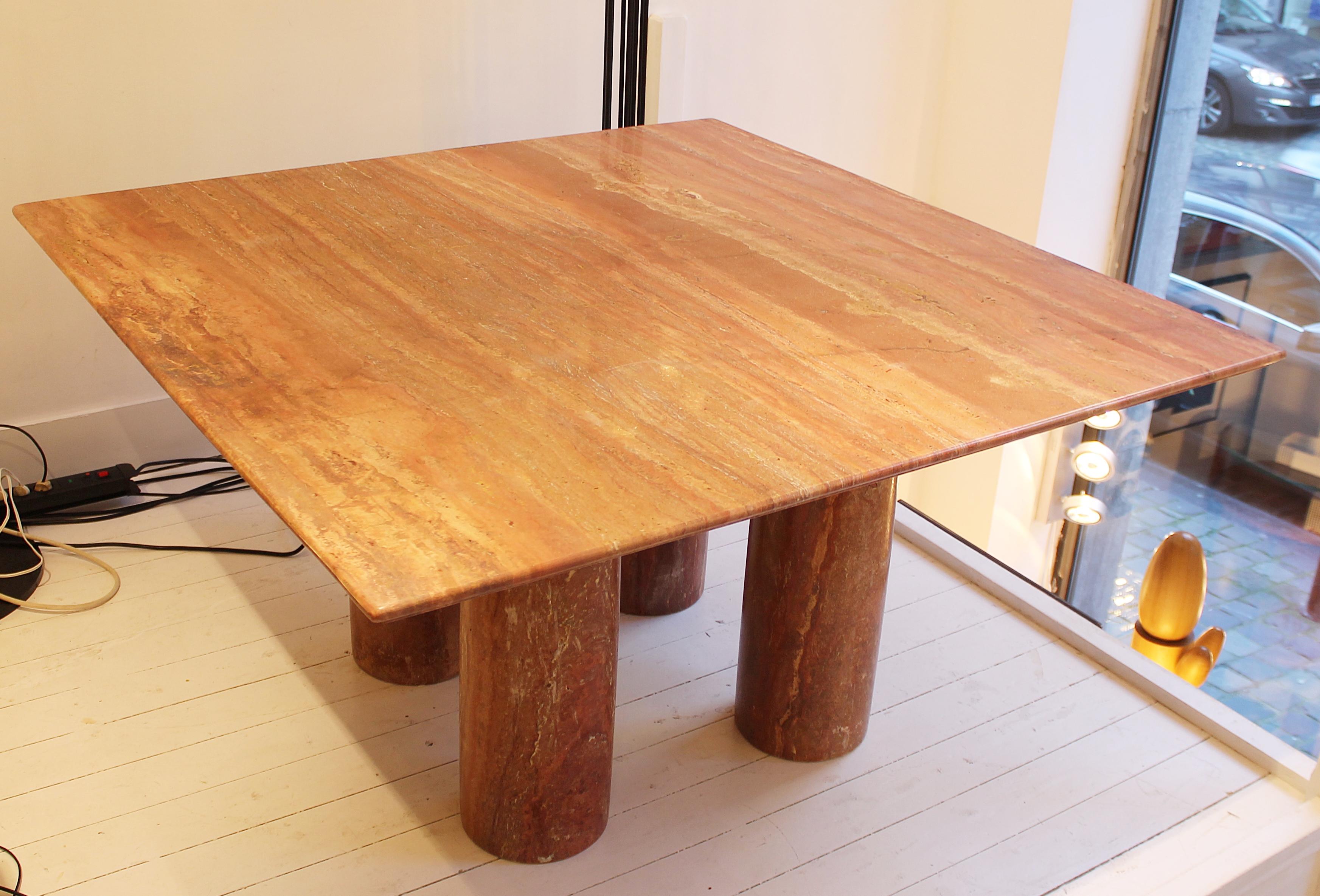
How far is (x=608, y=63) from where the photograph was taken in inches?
92.9

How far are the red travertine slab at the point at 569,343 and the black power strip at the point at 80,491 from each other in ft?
2.42

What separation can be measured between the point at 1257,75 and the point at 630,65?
1841 millimetres

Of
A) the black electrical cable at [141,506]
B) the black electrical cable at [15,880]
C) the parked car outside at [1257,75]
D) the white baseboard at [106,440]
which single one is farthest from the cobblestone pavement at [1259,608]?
the black electrical cable at [15,880]

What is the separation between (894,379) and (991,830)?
0.71 metres

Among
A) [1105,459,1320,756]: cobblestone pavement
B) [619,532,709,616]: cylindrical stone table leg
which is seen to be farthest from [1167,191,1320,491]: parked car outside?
[619,532,709,616]: cylindrical stone table leg

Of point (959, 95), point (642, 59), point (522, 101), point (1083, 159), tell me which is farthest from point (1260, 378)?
point (522, 101)

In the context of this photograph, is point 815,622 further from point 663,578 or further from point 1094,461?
point 1094,461

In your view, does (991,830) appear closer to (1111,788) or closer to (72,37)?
(1111,788)

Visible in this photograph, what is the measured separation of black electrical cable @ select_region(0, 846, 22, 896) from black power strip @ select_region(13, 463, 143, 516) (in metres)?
0.90

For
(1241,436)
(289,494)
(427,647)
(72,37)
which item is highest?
(72,37)

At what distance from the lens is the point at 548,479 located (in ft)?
3.73

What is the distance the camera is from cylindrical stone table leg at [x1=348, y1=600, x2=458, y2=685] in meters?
1.86

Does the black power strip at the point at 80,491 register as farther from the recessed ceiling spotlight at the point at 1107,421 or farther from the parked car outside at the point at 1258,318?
the parked car outside at the point at 1258,318

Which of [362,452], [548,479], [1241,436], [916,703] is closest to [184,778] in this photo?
[362,452]
